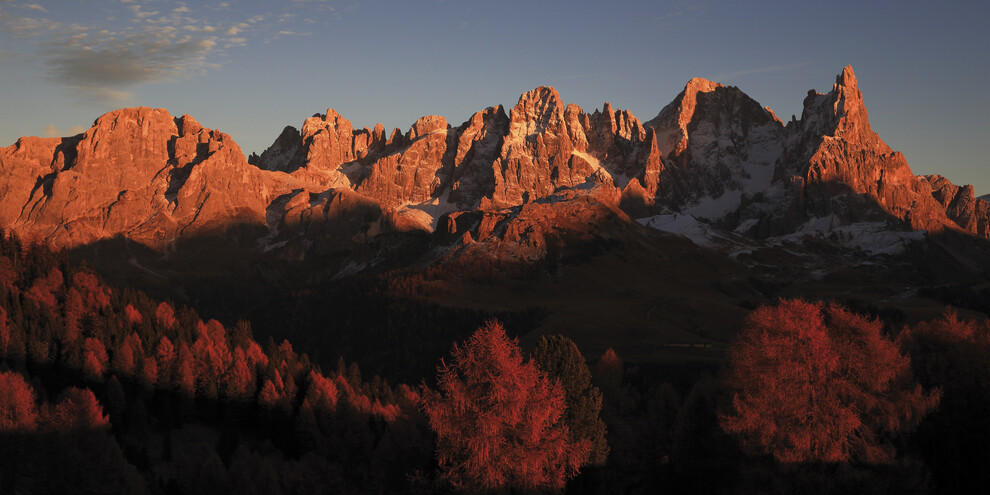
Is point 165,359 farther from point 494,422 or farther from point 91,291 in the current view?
point 494,422

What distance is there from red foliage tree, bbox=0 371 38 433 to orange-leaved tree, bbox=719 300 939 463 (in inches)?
2848

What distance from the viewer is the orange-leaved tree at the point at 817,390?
71.8m

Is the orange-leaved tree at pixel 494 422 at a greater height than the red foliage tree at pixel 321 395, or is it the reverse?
the orange-leaved tree at pixel 494 422

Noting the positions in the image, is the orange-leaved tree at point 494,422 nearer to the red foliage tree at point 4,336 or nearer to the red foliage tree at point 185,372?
the red foliage tree at point 185,372

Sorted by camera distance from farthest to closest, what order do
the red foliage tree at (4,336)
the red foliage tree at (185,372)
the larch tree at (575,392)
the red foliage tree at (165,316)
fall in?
the red foliage tree at (165,316)
the red foliage tree at (4,336)
the red foliage tree at (185,372)
the larch tree at (575,392)

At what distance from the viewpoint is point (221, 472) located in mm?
100062

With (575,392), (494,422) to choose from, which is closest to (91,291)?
(575,392)

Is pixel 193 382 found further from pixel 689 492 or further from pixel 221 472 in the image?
pixel 689 492

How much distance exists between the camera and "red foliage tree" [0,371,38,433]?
10431 centimetres

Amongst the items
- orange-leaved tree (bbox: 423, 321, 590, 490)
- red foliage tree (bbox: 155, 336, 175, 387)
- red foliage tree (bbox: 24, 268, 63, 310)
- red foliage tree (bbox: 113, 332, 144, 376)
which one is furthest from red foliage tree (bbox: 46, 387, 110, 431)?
orange-leaved tree (bbox: 423, 321, 590, 490)

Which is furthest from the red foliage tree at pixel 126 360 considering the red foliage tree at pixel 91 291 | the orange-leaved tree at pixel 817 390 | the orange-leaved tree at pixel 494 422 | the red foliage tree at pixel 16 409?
the orange-leaved tree at pixel 817 390

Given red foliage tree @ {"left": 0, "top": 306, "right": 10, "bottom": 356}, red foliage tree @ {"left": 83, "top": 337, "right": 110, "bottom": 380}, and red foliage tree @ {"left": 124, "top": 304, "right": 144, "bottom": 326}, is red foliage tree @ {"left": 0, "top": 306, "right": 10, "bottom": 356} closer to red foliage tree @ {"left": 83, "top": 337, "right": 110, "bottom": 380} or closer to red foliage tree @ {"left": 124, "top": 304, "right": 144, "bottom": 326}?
red foliage tree @ {"left": 83, "top": 337, "right": 110, "bottom": 380}

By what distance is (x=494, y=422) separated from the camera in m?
60.6

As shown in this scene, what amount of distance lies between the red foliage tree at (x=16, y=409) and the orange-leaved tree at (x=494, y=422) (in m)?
60.7
